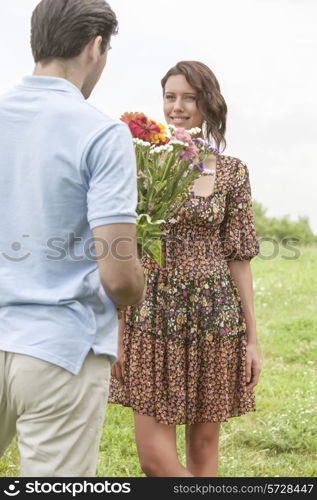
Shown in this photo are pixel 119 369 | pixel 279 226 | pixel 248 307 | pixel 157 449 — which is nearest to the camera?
pixel 157 449

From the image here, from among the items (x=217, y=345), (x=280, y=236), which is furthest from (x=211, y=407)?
(x=280, y=236)

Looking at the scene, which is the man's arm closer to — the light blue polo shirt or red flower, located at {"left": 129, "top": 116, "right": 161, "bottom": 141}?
the light blue polo shirt

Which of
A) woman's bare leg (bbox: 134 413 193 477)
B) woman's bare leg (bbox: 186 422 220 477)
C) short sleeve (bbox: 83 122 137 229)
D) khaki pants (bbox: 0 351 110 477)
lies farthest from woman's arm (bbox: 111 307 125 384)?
short sleeve (bbox: 83 122 137 229)

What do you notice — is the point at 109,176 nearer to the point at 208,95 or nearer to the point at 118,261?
the point at 118,261

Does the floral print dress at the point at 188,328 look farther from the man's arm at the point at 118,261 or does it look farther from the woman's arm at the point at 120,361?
the man's arm at the point at 118,261

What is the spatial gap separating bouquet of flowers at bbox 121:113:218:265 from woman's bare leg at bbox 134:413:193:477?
115cm

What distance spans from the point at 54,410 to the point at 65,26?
112 cm

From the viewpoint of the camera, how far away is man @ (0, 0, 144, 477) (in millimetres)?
2322

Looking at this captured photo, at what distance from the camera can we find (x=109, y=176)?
229 cm

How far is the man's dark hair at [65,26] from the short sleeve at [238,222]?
160 cm

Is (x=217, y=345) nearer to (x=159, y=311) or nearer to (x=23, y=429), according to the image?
(x=159, y=311)

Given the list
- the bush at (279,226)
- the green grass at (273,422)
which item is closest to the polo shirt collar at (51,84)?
the green grass at (273,422)

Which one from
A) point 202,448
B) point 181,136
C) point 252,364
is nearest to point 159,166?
point 181,136
